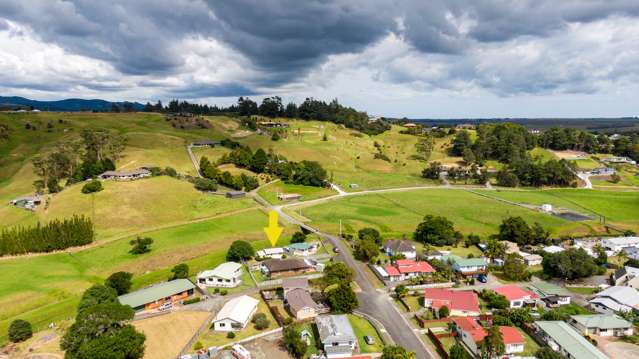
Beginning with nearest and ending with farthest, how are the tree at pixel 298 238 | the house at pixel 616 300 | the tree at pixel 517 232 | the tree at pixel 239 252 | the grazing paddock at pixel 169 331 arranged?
the grazing paddock at pixel 169 331, the house at pixel 616 300, the tree at pixel 239 252, the tree at pixel 298 238, the tree at pixel 517 232

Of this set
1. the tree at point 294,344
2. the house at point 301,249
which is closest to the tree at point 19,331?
the tree at point 294,344

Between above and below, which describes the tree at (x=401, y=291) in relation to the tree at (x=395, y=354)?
below

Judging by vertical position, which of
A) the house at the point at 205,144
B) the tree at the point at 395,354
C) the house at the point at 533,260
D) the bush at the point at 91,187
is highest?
the house at the point at 205,144

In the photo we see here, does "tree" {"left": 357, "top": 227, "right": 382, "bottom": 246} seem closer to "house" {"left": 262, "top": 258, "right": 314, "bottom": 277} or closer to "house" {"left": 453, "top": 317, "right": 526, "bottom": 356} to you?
"house" {"left": 262, "top": 258, "right": 314, "bottom": 277}

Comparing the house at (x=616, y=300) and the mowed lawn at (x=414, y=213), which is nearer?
the house at (x=616, y=300)

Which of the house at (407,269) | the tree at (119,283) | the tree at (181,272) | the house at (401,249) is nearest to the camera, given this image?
the tree at (119,283)

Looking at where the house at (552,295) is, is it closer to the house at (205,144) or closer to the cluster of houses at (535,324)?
the cluster of houses at (535,324)

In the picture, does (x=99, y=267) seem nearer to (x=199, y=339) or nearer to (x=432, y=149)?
(x=199, y=339)

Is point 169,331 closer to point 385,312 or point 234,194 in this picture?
point 385,312

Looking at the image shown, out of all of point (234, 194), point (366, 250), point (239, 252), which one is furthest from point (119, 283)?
point (234, 194)

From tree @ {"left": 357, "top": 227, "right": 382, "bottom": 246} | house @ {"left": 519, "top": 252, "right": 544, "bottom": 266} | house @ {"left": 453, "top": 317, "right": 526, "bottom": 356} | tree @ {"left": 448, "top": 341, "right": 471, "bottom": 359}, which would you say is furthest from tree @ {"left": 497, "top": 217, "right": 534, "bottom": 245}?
tree @ {"left": 448, "top": 341, "right": 471, "bottom": 359}
